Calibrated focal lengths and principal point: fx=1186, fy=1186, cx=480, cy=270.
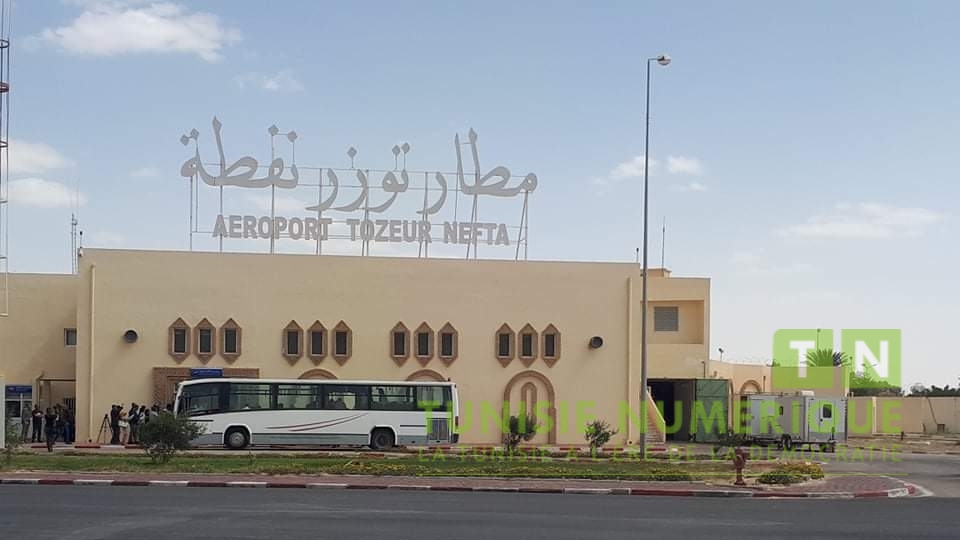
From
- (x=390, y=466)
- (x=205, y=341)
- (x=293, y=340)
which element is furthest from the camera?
(x=293, y=340)

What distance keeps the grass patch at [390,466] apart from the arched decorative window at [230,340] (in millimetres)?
9690

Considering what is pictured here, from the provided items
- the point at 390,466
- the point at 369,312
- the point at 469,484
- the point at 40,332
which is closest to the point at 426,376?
the point at 369,312

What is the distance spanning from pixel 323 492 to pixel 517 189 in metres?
24.2

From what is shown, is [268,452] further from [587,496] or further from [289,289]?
[587,496]

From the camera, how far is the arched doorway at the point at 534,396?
152 feet

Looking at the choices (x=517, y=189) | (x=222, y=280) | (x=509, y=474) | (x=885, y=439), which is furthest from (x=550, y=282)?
(x=885, y=439)

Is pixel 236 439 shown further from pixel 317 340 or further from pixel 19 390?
pixel 19 390

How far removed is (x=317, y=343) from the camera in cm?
4516

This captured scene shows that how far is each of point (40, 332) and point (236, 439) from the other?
40.5 feet

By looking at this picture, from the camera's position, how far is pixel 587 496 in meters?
25.7

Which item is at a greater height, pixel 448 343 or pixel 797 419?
pixel 448 343

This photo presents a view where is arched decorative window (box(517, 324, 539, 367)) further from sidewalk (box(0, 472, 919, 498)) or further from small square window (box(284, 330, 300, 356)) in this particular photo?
sidewalk (box(0, 472, 919, 498))

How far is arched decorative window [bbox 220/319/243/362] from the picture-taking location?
44438mm

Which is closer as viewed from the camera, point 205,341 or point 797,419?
point 205,341
